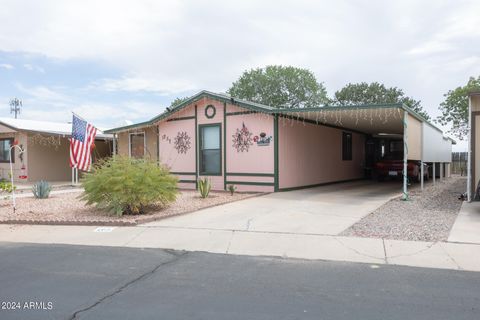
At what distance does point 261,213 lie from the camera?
10086 millimetres

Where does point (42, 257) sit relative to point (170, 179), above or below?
below

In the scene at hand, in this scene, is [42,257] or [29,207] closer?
[42,257]

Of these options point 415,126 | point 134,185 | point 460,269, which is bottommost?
point 460,269

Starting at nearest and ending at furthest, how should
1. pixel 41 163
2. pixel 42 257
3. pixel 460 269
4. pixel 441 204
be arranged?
pixel 460 269, pixel 42 257, pixel 441 204, pixel 41 163

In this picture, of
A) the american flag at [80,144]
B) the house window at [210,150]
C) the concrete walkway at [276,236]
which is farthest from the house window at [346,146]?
the american flag at [80,144]

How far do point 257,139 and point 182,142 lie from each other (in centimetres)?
333

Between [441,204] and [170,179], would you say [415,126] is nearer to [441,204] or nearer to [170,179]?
[441,204]

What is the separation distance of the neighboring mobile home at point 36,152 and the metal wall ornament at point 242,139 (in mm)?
10538

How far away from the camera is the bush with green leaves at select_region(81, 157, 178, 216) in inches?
380

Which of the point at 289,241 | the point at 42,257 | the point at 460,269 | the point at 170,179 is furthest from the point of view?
the point at 170,179

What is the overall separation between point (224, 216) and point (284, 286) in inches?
193

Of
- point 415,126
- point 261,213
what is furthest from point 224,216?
point 415,126

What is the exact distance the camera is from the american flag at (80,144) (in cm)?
1460

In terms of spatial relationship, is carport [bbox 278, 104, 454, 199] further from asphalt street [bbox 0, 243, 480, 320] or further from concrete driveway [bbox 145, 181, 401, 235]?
asphalt street [bbox 0, 243, 480, 320]
